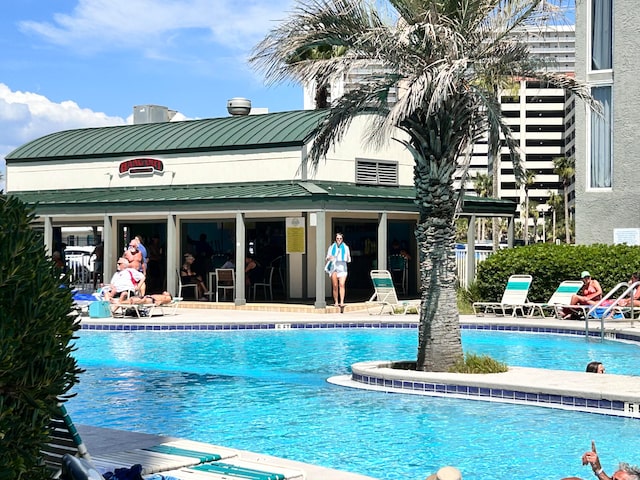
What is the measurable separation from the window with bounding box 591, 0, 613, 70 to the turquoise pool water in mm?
9349

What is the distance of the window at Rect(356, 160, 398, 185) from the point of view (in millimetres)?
25375

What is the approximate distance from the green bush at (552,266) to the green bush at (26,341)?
58.2ft

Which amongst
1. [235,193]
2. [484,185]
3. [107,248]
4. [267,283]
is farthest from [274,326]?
[484,185]

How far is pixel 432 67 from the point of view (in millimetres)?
10680

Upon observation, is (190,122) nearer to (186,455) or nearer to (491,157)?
(491,157)

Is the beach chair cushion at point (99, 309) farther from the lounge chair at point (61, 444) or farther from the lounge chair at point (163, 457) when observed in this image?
the lounge chair at point (61, 444)

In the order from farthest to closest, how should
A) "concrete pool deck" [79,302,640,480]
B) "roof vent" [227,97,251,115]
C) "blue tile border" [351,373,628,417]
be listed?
1. "roof vent" [227,97,251,115]
2. "blue tile border" [351,373,628,417]
3. "concrete pool deck" [79,302,640,480]

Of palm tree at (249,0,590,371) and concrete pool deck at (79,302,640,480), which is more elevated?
palm tree at (249,0,590,371)

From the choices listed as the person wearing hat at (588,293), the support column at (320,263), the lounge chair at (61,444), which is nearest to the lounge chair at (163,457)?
the lounge chair at (61,444)

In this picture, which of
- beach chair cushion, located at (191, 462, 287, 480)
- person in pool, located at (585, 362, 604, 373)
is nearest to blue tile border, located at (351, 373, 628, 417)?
person in pool, located at (585, 362, 604, 373)

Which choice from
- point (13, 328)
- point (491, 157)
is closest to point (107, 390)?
point (491, 157)

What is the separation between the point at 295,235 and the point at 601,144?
8.17 metres

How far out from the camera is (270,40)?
1149cm

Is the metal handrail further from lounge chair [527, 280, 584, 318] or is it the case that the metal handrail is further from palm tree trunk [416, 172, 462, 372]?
palm tree trunk [416, 172, 462, 372]
